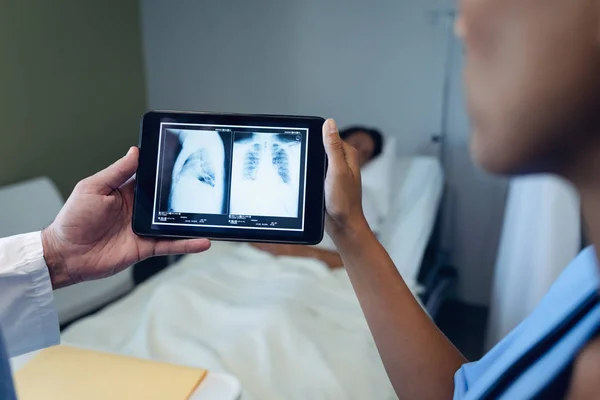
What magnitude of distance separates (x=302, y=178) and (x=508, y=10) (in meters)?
0.54

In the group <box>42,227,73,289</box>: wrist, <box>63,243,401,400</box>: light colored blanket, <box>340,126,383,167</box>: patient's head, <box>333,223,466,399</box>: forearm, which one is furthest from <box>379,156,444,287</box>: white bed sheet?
<box>42,227,73,289</box>: wrist

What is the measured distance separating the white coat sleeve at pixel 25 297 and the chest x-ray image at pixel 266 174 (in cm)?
33

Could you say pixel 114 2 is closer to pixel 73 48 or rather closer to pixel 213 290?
pixel 73 48

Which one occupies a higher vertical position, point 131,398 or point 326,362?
point 131,398

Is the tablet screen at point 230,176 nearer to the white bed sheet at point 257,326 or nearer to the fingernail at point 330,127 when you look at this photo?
the fingernail at point 330,127

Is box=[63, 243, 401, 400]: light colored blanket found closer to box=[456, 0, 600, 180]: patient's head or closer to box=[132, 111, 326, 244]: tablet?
box=[132, 111, 326, 244]: tablet

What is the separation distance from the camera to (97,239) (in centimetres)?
95

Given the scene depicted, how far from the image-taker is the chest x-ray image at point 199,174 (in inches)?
36.8

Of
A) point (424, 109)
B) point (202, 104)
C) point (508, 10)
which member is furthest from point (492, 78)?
point (202, 104)

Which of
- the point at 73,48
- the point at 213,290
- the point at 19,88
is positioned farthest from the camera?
the point at 73,48

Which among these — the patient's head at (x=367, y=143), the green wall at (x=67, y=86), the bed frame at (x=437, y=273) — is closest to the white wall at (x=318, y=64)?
the bed frame at (x=437, y=273)

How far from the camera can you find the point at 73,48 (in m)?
2.49

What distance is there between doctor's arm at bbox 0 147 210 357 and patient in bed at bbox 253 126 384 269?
0.93 metres

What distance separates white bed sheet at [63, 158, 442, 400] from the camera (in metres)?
1.28
